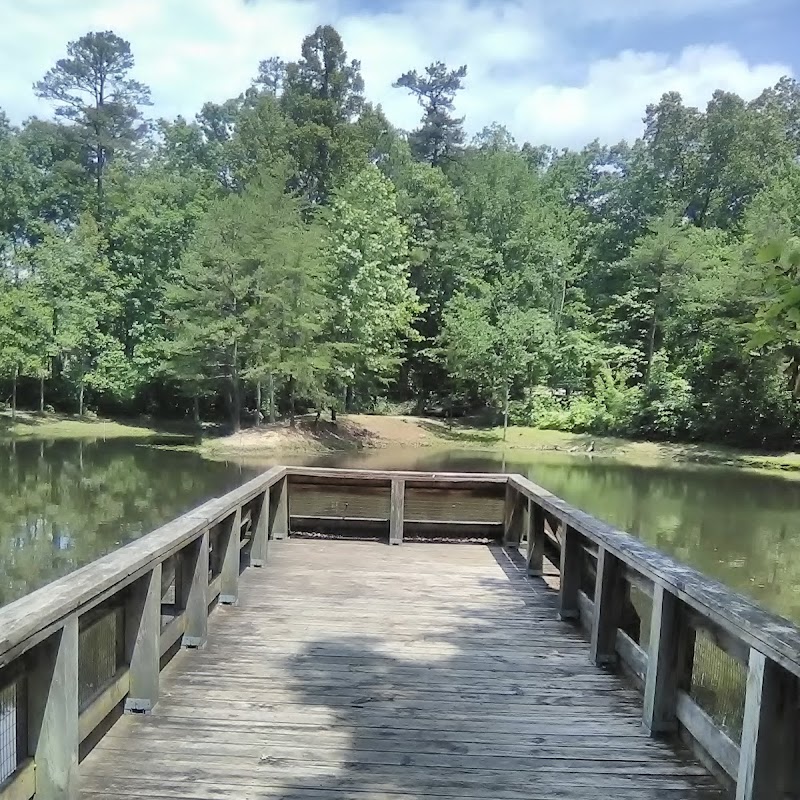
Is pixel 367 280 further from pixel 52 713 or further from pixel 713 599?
pixel 52 713

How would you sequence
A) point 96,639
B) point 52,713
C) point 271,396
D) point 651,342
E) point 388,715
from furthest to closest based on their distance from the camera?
1. point 651,342
2. point 271,396
3. point 388,715
4. point 96,639
5. point 52,713

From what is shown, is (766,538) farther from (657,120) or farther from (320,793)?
(657,120)

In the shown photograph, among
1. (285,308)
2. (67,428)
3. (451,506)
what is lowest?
(67,428)

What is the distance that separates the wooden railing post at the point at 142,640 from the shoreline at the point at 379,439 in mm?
21046

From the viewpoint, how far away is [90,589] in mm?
2479

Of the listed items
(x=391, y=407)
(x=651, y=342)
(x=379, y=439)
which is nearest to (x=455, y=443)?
(x=379, y=439)

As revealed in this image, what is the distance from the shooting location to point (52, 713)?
7.48 ft

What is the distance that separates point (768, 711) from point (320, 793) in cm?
139

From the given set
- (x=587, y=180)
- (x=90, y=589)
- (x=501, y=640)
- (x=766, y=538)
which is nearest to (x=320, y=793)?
(x=90, y=589)

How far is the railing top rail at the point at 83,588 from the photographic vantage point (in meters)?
2.02

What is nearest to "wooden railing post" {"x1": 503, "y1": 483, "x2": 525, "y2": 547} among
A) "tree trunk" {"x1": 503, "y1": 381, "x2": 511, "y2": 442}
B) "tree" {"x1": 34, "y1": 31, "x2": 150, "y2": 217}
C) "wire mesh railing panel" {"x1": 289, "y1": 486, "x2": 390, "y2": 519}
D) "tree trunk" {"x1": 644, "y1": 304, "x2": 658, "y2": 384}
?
"wire mesh railing panel" {"x1": 289, "y1": 486, "x2": 390, "y2": 519}

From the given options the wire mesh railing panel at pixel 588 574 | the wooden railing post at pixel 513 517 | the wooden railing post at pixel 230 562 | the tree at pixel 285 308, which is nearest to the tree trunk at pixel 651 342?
the tree at pixel 285 308

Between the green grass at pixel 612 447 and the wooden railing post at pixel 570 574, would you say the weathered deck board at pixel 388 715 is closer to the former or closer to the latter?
the wooden railing post at pixel 570 574

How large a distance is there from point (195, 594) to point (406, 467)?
740 inches
